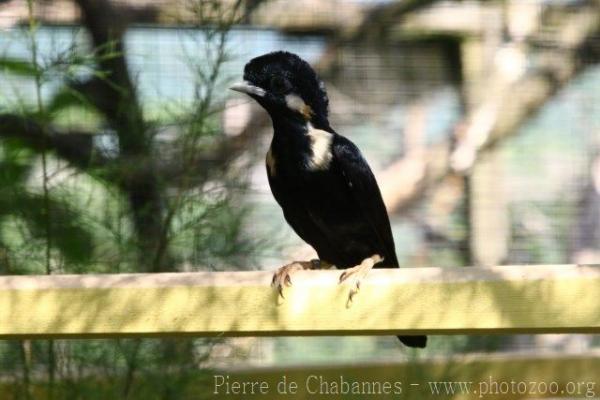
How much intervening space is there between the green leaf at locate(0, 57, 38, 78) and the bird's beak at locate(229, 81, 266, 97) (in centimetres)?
39

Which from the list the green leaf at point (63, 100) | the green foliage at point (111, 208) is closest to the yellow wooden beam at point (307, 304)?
the green foliage at point (111, 208)

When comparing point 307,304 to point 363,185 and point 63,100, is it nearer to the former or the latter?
point 363,185

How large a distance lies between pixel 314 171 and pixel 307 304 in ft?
1.65

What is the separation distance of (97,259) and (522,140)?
83cm

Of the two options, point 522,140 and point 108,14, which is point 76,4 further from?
point 522,140

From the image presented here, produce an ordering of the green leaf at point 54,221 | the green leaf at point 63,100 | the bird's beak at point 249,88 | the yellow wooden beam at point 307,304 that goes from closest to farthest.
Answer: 1. the yellow wooden beam at point 307,304
2. the bird's beak at point 249,88
3. the green leaf at point 54,221
4. the green leaf at point 63,100

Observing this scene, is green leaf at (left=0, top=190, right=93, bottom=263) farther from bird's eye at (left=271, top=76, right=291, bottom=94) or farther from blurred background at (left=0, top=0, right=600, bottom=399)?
bird's eye at (left=271, top=76, right=291, bottom=94)

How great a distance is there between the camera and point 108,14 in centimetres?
218

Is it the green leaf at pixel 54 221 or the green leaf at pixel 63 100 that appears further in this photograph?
the green leaf at pixel 63 100

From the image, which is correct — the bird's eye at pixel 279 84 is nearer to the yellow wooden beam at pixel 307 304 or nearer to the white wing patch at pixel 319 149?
the white wing patch at pixel 319 149

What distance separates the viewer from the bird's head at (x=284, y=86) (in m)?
1.75

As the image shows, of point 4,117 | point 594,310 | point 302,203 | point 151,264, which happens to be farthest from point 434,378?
point 4,117

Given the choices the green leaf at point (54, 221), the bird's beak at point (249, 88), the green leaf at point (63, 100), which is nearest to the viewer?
the bird's beak at point (249, 88)

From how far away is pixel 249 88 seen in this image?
68.2 inches
